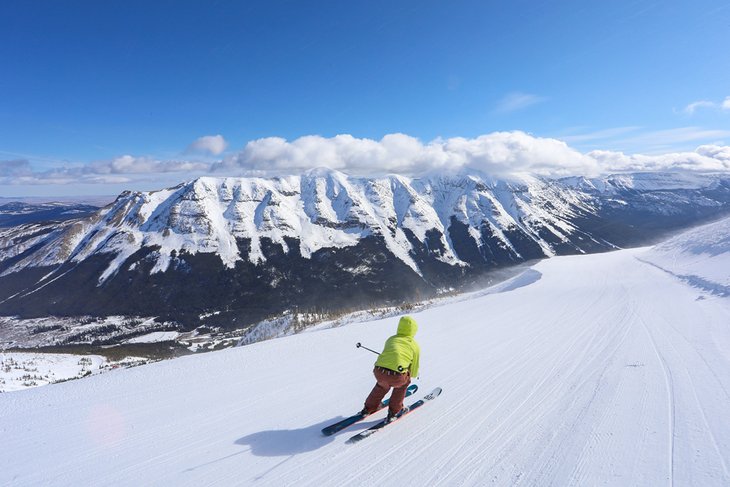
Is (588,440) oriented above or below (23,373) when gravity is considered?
above

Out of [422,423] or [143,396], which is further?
[143,396]

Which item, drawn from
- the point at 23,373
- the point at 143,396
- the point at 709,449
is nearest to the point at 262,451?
the point at 143,396

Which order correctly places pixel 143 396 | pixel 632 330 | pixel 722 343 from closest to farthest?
pixel 143 396
pixel 722 343
pixel 632 330

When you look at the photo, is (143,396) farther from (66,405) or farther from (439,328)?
(439,328)

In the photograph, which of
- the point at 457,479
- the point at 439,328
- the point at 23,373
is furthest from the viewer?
the point at 23,373

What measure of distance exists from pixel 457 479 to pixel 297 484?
2.26m

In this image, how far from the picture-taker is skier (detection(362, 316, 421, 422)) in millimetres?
7059

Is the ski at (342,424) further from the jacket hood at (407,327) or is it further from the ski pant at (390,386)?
the jacket hood at (407,327)

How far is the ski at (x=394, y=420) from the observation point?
21.4ft

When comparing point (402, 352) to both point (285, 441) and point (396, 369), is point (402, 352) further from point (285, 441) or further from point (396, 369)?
point (285, 441)

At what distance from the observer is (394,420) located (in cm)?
716

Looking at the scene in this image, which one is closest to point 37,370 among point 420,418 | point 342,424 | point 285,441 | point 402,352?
point 285,441

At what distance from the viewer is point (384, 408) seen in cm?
793

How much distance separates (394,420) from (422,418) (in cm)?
58
